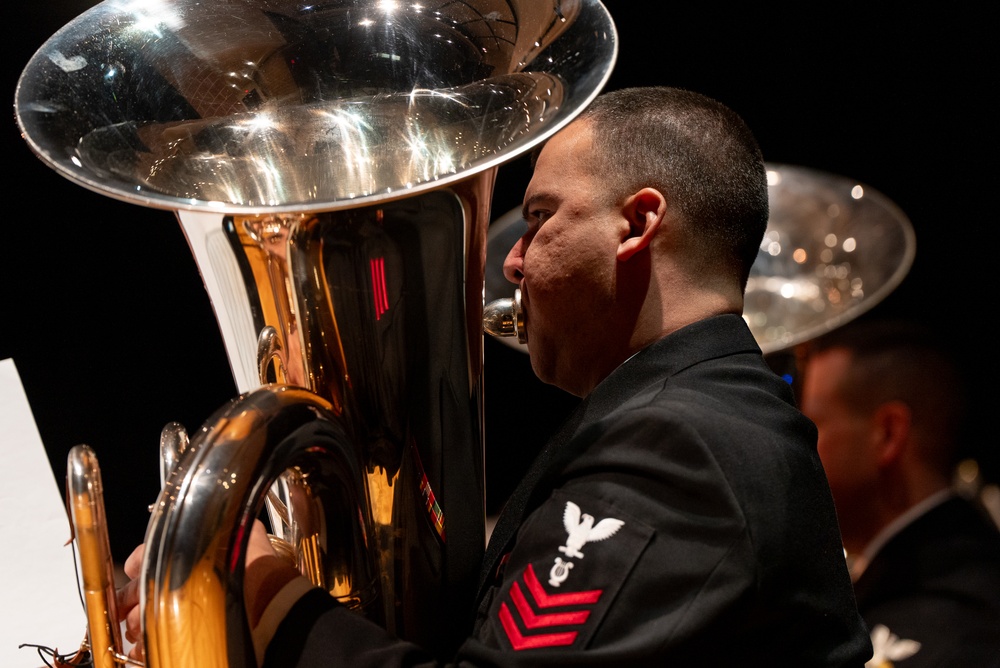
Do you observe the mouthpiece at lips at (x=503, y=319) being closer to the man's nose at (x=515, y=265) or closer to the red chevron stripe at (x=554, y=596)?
Answer: the man's nose at (x=515, y=265)

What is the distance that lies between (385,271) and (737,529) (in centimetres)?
42

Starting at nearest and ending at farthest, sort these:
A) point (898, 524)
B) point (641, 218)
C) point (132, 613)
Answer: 1. point (132, 613)
2. point (641, 218)
3. point (898, 524)

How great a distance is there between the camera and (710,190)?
1206 millimetres

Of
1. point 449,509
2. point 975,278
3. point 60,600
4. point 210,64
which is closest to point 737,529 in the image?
point 449,509

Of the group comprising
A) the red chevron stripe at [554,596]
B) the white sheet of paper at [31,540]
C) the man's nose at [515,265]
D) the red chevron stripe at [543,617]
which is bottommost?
the white sheet of paper at [31,540]

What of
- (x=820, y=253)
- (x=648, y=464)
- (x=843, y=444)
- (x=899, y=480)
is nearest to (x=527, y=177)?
(x=820, y=253)

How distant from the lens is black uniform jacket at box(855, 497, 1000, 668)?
6.79ft

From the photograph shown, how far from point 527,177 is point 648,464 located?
2.01 metres

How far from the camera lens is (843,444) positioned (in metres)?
2.51

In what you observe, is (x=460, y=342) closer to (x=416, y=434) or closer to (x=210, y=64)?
(x=416, y=434)

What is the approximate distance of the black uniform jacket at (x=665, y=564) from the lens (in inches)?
34.7

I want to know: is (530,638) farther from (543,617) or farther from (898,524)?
(898,524)

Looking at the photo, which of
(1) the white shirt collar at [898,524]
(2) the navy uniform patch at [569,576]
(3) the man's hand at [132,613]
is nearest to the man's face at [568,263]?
(2) the navy uniform patch at [569,576]

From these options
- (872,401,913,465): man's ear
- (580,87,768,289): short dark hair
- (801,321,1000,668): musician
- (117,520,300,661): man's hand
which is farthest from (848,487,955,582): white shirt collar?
(117,520,300,661): man's hand
